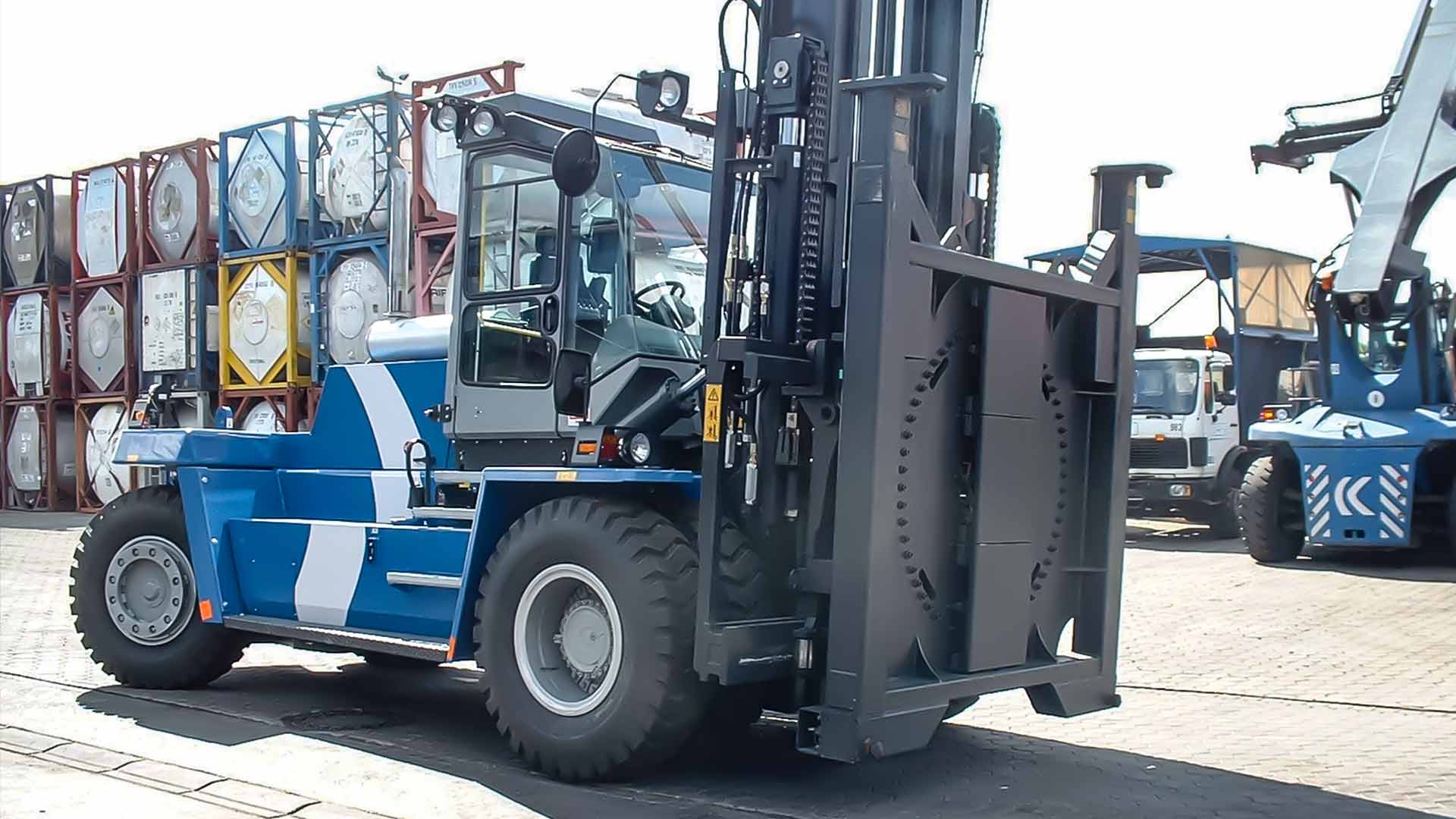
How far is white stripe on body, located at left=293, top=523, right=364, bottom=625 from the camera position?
732 cm

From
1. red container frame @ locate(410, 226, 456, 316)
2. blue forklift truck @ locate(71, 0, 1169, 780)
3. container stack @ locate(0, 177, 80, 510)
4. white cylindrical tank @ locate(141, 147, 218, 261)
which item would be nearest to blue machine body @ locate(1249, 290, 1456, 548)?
blue forklift truck @ locate(71, 0, 1169, 780)

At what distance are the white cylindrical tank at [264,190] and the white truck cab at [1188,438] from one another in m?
11.0

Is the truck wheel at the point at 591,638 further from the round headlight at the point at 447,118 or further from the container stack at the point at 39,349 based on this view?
the container stack at the point at 39,349

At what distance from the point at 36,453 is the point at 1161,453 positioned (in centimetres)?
1749

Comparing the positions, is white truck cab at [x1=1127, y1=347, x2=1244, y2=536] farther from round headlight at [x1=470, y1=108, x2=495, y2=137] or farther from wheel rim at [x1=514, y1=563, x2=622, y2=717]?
wheel rim at [x1=514, y1=563, x2=622, y2=717]

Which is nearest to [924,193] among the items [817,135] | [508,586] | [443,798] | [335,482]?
[817,135]

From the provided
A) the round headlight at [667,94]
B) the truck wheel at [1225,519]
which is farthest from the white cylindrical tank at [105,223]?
the round headlight at [667,94]

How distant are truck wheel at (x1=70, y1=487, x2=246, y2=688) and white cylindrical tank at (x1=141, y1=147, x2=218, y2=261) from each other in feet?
40.9

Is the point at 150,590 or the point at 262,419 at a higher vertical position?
the point at 262,419

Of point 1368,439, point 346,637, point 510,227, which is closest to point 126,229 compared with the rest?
point 346,637

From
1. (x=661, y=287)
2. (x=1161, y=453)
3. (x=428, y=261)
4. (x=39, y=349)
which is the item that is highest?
(x=428, y=261)

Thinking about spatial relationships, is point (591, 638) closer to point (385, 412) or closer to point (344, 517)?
point (385, 412)

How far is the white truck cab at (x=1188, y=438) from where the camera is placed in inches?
722

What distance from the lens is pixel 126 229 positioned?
21.5 meters
